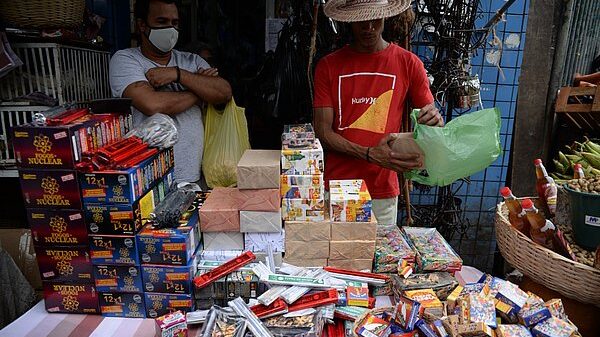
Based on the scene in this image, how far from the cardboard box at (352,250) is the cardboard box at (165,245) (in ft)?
2.00

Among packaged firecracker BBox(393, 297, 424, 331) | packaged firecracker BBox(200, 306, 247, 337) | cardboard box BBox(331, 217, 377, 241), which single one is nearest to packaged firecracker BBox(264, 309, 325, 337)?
packaged firecracker BBox(200, 306, 247, 337)

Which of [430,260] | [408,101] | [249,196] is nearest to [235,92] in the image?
[408,101]

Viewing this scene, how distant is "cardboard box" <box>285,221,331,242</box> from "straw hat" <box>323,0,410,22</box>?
110 cm

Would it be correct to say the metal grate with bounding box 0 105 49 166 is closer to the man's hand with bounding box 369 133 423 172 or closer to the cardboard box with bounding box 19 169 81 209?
the cardboard box with bounding box 19 169 81 209

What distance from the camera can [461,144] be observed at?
1594 millimetres

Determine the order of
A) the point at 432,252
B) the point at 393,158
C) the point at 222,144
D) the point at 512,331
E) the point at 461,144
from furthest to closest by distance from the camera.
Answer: the point at 222,144 → the point at 393,158 → the point at 432,252 → the point at 461,144 → the point at 512,331

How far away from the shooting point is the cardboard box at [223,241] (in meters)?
1.72

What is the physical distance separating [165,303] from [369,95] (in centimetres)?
→ 150

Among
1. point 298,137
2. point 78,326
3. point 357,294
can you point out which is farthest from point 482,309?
point 78,326

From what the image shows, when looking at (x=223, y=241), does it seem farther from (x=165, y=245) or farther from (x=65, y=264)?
(x=65, y=264)

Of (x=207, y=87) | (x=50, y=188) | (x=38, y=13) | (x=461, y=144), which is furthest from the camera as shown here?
(x=207, y=87)

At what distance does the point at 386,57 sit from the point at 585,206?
1286 millimetres

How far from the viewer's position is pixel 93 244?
155 centimetres

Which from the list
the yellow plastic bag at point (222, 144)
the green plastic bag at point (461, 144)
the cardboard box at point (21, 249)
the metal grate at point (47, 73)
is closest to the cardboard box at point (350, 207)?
the green plastic bag at point (461, 144)
